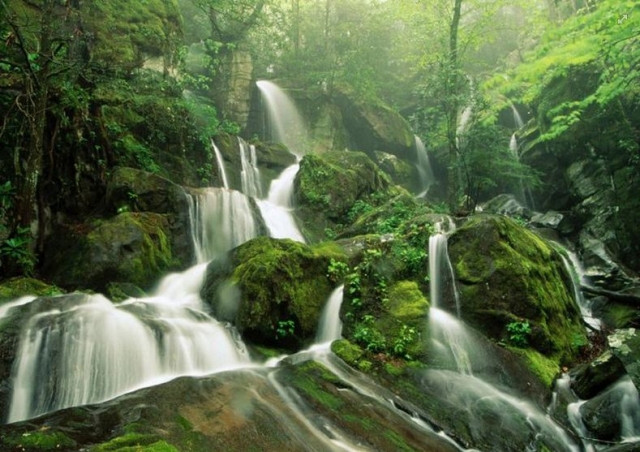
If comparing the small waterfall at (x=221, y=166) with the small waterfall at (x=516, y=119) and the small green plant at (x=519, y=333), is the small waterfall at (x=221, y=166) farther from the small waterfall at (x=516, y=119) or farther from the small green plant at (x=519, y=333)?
the small waterfall at (x=516, y=119)

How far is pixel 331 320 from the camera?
7527 millimetres

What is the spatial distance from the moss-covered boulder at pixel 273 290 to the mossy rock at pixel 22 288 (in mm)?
2716

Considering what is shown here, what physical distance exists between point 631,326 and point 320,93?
1765cm

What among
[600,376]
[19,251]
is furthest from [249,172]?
[600,376]

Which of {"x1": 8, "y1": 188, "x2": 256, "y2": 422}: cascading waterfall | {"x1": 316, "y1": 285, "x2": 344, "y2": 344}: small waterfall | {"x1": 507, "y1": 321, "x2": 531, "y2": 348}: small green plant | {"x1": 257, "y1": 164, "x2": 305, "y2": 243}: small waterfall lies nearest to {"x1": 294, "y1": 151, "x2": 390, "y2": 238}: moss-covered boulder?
{"x1": 257, "y1": 164, "x2": 305, "y2": 243}: small waterfall

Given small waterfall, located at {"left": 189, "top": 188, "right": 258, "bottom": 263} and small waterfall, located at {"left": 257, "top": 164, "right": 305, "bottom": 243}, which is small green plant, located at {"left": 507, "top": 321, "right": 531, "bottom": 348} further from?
small waterfall, located at {"left": 257, "top": 164, "right": 305, "bottom": 243}

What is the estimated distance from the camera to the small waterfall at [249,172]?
1490 centimetres

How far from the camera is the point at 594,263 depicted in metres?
11.8

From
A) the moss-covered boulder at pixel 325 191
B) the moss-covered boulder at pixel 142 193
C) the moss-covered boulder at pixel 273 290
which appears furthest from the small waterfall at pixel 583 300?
the moss-covered boulder at pixel 142 193

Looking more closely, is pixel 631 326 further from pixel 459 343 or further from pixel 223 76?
pixel 223 76

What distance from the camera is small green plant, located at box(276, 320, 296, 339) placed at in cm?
698

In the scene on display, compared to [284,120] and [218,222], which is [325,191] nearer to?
[218,222]

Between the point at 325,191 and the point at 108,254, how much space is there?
300 inches

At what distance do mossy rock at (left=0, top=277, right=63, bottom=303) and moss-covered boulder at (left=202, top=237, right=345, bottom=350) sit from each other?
272 centimetres
